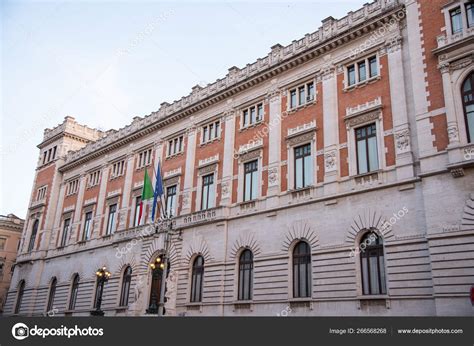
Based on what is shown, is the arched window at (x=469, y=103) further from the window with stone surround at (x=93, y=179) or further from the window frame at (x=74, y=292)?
the window frame at (x=74, y=292)

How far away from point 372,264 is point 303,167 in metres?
6.89

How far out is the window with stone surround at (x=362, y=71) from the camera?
23.3 meters

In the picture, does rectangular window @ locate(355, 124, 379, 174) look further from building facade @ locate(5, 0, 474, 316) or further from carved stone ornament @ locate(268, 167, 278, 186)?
carved stone ornament @ locate(268, 167, 278, 186)

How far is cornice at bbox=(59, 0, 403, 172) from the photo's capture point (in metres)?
23.8

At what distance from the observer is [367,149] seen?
22.2 meters

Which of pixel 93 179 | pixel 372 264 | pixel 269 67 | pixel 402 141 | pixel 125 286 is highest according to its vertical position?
pixel 269 67

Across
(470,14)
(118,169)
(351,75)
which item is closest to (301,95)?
(351,75)

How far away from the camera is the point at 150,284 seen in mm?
30703

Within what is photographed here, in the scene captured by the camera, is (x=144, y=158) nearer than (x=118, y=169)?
Yes

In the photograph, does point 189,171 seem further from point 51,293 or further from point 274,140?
point 51,293

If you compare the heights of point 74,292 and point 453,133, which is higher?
point 453,133
